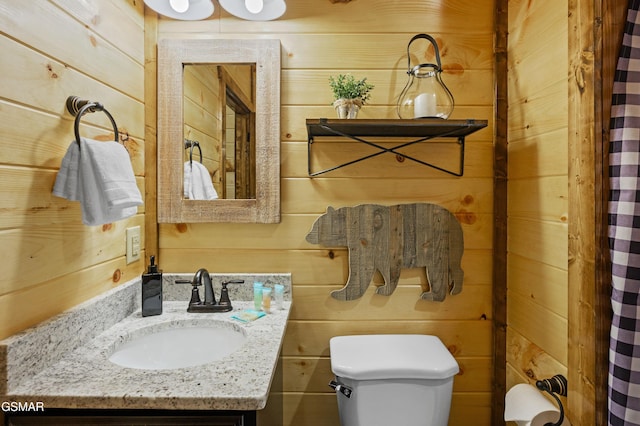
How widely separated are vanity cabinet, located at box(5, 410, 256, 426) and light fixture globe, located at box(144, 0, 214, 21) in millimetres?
1346

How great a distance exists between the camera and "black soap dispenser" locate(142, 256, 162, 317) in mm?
1260

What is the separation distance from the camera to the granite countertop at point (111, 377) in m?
0.76

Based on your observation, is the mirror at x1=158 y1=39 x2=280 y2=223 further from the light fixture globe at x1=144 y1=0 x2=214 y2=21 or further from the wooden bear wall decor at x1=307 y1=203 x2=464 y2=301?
the wooden bear wall decor at x1=307 y1=203 x2=464 y2=301

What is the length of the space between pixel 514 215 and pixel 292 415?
1.19m

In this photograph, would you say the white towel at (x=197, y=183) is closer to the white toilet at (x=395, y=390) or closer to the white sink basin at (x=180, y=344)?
the white sink basin at (x=180, y=344)

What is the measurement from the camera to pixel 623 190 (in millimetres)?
896

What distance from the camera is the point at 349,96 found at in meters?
1.35

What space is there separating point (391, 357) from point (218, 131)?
1044mm

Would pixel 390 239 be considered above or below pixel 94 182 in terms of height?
below

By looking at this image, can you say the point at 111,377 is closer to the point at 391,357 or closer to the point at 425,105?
the point at 391,357

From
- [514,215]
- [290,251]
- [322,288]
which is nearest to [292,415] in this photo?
[322,288]

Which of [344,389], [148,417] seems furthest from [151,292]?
[344,389]

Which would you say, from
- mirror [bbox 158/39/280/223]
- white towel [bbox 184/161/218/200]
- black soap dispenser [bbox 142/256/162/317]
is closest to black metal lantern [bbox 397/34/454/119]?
mirror [bbox 158/39/280/223]

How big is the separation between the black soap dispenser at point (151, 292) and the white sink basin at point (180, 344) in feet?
0.29
